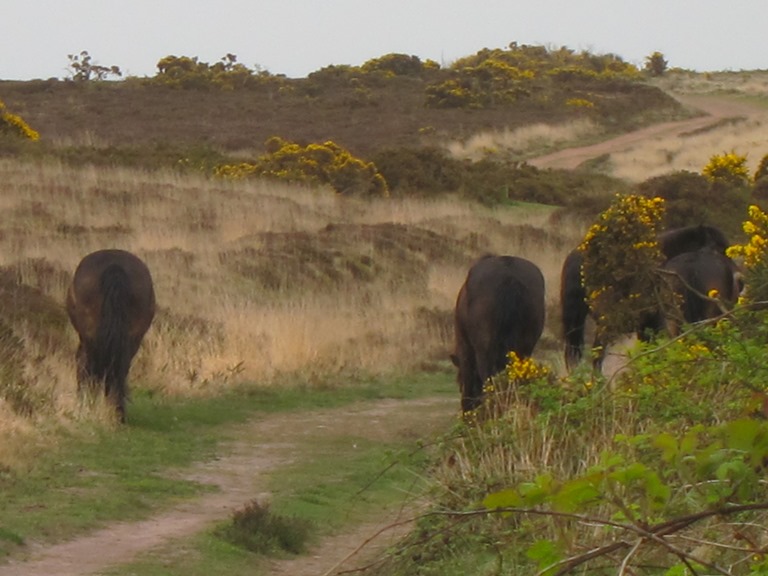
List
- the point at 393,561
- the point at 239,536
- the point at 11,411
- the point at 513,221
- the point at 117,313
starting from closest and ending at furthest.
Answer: the point at 393,561
the point at 239,536
the point at 11,411
the point at 117,313
the point at 513,221

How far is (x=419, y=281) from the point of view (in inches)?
933

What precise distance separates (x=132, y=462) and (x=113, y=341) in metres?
1.60

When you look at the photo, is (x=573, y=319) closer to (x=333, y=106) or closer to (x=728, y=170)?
(x=728, y=170)

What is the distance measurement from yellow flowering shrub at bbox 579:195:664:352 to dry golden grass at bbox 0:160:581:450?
174 inches

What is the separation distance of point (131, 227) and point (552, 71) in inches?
2325

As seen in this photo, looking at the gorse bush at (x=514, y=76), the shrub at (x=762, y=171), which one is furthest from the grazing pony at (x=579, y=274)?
the gorse bush at (x=514, y=76)

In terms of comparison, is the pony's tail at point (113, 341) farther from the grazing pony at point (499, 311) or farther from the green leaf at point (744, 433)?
the green leaf at point (744, 433)

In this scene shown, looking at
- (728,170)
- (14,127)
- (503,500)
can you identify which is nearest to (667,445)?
(503,500)

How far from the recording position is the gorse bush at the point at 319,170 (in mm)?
35000

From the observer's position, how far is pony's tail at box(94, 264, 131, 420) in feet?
40.9

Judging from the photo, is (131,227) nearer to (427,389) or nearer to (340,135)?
(427,389)

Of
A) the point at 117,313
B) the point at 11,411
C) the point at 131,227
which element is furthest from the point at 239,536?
the point at 131,227

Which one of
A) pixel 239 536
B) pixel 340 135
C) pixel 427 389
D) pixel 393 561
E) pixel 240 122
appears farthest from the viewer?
pixel 240 122

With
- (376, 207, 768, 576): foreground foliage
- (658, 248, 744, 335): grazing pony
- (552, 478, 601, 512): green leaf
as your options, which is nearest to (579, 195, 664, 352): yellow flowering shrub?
(376, 207, 768, 576): foreground foliage
